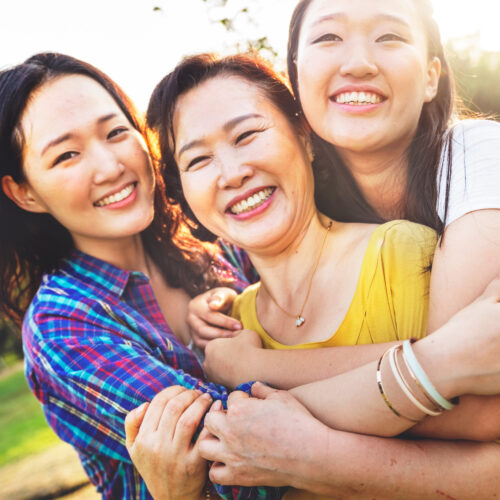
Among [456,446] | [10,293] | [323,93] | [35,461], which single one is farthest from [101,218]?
[35,461]

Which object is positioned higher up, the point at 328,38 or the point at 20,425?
the point at 328,38

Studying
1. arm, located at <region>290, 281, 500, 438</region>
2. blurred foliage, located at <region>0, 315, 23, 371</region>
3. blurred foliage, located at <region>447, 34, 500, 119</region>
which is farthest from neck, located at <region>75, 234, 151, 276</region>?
blurred foliage, located at <region>0, 315, 23, 371</region>

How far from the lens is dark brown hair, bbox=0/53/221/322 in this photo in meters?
2.63

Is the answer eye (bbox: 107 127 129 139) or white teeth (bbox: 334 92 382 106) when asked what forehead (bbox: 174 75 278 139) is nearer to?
white teeth (bbox: 334 92 382 106)

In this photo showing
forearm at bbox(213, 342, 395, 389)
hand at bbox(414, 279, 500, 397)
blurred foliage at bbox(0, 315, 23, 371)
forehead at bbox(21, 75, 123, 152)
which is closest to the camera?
hand at bbox(414, 279, 500, 397)

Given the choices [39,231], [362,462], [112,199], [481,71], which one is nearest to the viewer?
[362,462]

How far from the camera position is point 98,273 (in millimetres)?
2779

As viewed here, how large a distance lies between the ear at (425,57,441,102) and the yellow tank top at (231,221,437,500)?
68 centimetres

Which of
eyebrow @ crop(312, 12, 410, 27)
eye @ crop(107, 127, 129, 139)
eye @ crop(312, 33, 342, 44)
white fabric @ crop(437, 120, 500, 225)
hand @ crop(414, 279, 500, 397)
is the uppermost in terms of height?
eyebrow @ crop(312, 12, 410, 27)

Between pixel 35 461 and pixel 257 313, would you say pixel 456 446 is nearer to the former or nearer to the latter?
pixel 257 313

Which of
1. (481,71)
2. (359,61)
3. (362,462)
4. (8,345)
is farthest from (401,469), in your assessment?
(8,345)

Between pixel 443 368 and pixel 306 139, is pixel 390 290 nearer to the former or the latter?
pixel 443 368

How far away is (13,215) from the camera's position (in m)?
3.01

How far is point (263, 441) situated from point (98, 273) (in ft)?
4.55
